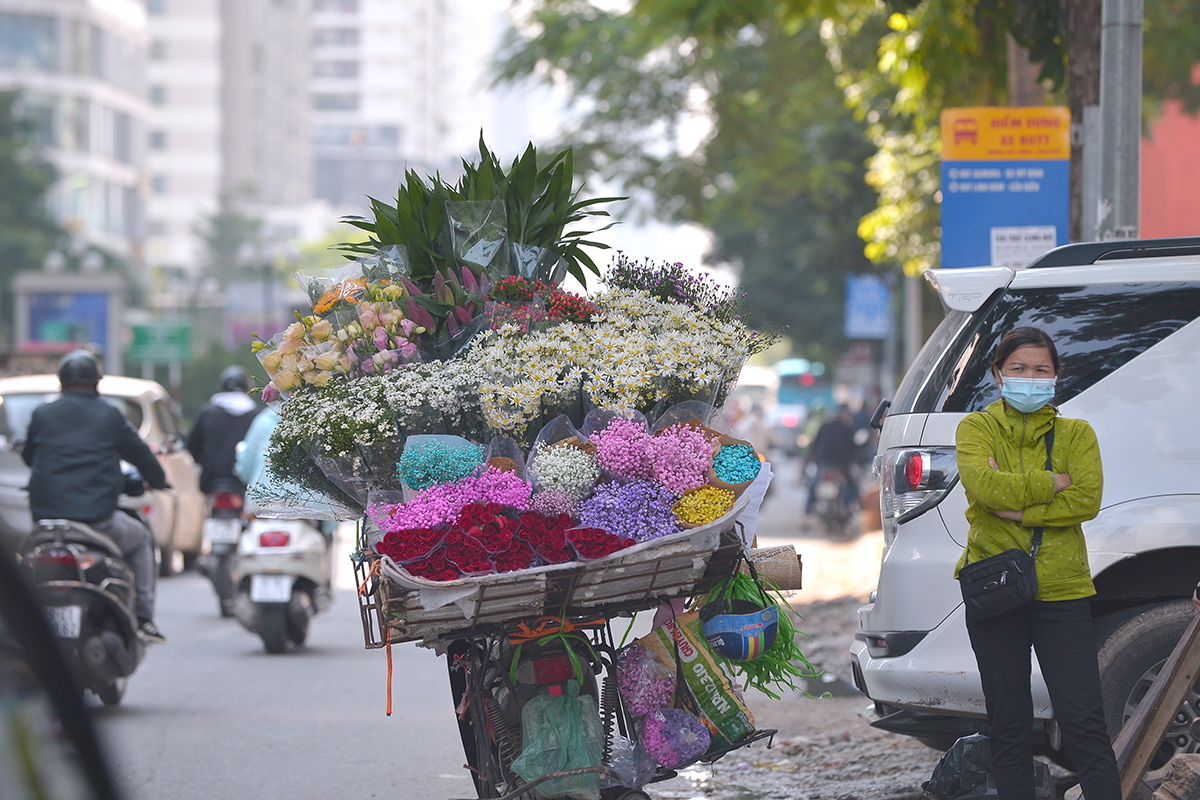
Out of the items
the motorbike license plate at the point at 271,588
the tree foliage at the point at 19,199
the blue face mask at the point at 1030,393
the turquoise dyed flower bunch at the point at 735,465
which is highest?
the tree foliage at the point at 19,199

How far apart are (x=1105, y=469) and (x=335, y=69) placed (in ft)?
526

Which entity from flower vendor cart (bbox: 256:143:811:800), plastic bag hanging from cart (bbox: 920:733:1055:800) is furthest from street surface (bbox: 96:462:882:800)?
plastic bag hanging from cart (bbox: 920:733:1055:800)

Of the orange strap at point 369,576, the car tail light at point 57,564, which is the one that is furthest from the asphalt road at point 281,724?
the orange strap at point 369,576

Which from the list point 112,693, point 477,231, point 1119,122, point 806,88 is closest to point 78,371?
point 112,693

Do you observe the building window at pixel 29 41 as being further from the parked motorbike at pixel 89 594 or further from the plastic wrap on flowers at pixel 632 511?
the plastic wrap on flowers at pixel 632 511

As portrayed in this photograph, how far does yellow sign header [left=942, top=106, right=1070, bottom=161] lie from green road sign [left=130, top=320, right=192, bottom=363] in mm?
35015

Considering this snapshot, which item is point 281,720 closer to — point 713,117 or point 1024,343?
point 1024,343

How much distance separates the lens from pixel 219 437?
37.8ft

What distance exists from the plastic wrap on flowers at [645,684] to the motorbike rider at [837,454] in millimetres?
16460

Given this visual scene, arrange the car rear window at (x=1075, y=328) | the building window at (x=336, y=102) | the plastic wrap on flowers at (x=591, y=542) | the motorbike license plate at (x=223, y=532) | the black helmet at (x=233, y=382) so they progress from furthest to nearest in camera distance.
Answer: the building window at (x=336, y=102)
the black helmet at (x=233, y=382)
the motorbike license plate at (x=223, y=532)
the car rear window at (x=1075, y=328)
the plastic wrap on flowers at (x=591, y=542)

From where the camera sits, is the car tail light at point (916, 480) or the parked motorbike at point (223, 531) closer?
the car tail light at point (916, 480)

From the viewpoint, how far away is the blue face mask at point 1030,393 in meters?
4.39

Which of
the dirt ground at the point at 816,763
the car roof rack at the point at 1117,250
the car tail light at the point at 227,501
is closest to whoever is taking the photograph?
the car roof rack at the point at 1117,250

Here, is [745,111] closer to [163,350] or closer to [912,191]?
[912,191]
